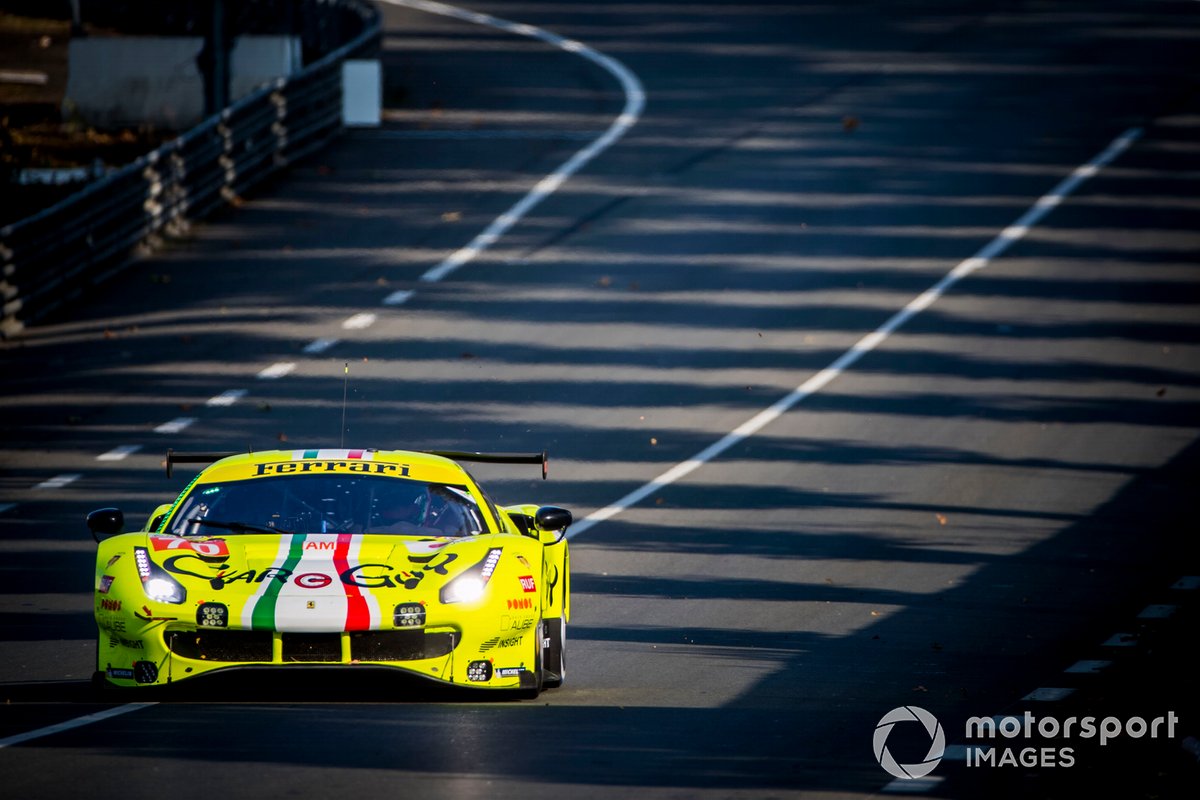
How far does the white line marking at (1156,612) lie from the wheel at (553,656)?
14.1 feet

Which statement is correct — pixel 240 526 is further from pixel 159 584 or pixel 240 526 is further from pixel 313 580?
pixel 313 580

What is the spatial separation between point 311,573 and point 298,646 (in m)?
0.39

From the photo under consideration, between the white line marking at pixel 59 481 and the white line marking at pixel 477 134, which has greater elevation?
the white line marking at pixel 477 134

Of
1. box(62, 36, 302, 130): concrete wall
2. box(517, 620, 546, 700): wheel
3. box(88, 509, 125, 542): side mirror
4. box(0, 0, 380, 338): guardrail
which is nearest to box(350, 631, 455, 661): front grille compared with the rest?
box(517, 620, 546, 700): wheel

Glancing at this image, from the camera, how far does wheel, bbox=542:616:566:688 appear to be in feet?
34.6

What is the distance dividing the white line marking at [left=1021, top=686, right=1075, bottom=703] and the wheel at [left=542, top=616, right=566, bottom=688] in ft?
7.50

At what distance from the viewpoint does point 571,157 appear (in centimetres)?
3228

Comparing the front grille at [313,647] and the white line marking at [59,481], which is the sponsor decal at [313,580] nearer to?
the front grille at [313,647]

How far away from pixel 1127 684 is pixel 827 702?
1.54 metres

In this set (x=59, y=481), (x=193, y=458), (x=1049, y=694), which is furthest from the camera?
(x=59, y=481)

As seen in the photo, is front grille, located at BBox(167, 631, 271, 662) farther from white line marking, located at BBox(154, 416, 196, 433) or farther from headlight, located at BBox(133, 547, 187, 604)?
white line marking, located at BBox(154, 416, 196, 433)

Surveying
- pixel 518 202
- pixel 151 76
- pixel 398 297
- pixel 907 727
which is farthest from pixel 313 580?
pixel 151 76

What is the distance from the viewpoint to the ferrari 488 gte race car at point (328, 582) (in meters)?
9.53

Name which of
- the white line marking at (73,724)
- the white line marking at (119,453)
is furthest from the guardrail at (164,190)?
the white line marking at (73,724)
